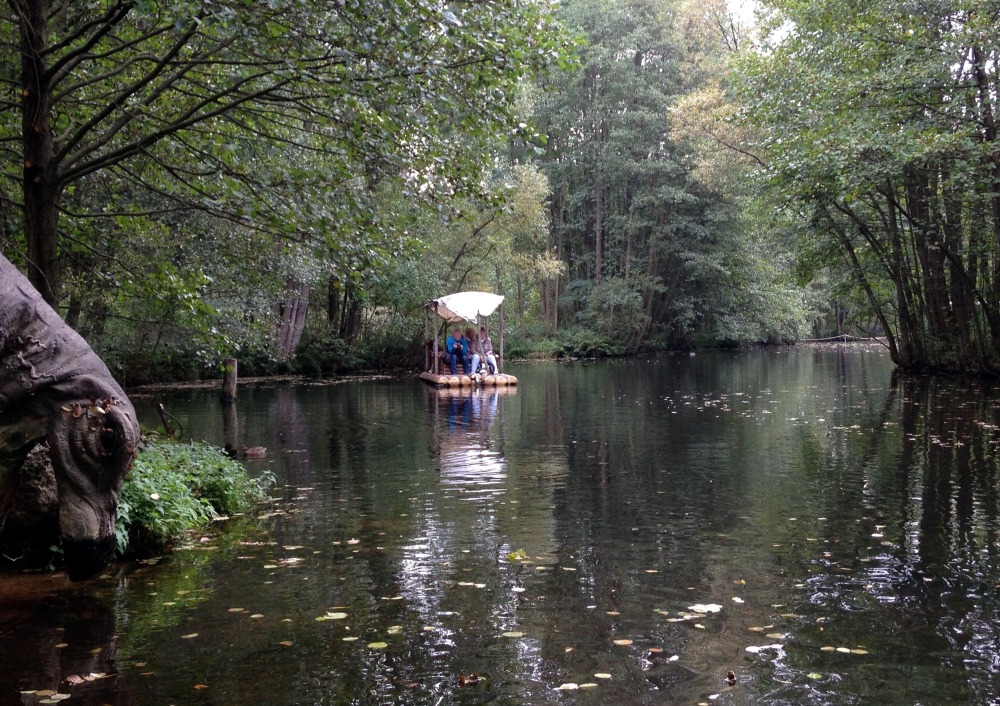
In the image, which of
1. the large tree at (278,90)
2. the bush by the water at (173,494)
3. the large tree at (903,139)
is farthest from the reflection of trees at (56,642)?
the large tree at (903,139)

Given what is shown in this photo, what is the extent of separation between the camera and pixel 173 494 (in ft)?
23.8

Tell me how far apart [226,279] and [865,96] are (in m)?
13.6

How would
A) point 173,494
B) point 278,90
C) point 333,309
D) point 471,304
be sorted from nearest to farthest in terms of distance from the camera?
point 173,494, point 278,90, point 471,304, point 333,309

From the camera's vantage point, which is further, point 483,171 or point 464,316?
point 464,316

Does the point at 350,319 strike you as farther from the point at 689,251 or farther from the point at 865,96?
the point at 865,96

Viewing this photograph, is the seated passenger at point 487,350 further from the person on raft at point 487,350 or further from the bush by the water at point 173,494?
the bush by the water at point 173,494

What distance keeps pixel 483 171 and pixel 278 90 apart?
7.00 feet

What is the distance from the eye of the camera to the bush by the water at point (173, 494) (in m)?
6.82

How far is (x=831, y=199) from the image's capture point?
2184cm

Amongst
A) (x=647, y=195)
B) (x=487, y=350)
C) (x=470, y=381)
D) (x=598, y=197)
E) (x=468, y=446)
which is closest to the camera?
(x=468, y=446)

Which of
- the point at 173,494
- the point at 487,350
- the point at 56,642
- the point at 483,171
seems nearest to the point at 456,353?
the point at 487,350

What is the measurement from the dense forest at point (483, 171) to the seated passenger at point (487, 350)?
526cm

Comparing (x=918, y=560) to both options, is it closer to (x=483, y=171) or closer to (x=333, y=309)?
(x=483, y=171)

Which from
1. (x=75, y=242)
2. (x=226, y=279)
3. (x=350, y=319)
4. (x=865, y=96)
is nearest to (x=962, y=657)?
(x=75, y=242)
